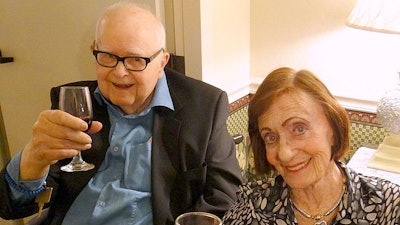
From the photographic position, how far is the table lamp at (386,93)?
1.63 metres

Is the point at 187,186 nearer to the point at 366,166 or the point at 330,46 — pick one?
the point at 366,166

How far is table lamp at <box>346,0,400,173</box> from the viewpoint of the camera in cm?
163

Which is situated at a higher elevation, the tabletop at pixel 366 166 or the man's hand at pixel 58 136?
the man's hand at pixel 58 136

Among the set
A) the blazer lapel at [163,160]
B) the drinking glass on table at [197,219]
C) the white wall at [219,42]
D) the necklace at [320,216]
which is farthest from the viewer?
the white wall at [219,42]

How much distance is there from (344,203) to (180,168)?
62 centimetres

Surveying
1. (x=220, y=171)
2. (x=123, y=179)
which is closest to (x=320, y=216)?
(x=220, y=171)

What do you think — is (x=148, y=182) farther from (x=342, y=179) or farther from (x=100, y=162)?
(x=342, y=179)

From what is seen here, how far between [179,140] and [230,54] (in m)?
0.81

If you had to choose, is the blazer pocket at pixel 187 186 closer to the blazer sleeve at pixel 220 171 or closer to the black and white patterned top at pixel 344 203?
the blazer sleeve at pixel 220 171

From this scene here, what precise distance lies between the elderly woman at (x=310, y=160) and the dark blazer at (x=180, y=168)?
14.7 inches

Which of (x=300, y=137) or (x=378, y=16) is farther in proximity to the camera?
(x=378, y=16)

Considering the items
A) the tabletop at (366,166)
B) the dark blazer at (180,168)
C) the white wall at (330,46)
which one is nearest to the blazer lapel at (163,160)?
the dark blazer at (180,168)

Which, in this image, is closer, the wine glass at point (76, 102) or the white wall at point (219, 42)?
the wine glass at point (76, 102)

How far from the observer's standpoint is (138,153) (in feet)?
5.19
